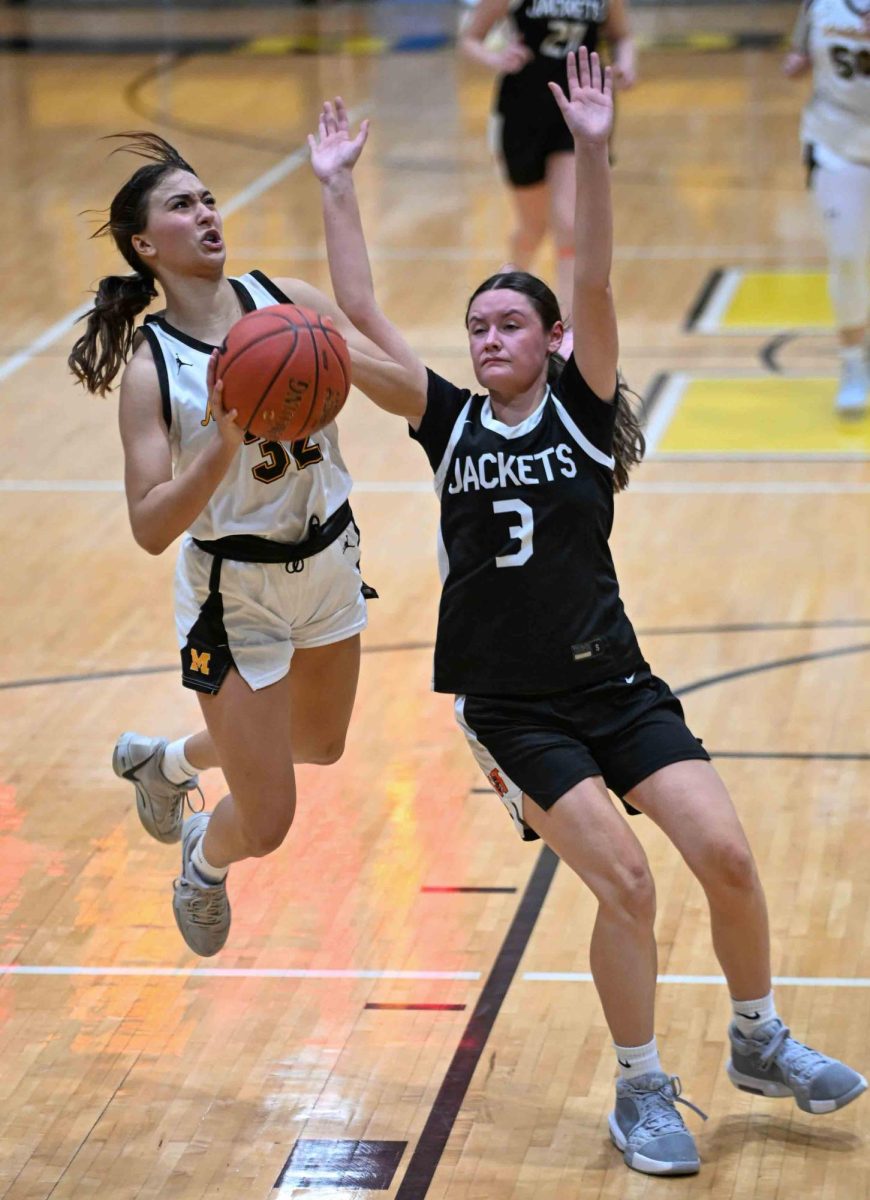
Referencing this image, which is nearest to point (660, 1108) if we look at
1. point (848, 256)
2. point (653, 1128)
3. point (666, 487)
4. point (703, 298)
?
point (653, 1128)

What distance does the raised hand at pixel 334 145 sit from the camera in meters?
4.38

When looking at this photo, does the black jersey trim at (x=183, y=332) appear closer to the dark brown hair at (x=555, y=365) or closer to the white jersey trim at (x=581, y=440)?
the dark brown hair at (x=555, y=365)

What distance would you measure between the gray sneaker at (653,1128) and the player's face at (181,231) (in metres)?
1.95

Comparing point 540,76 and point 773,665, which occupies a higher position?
point 540,76

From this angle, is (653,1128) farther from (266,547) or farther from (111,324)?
(111,324)

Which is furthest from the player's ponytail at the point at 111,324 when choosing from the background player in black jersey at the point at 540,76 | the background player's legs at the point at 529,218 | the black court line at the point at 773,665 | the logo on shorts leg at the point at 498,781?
the background player's legs at the point at 529,218

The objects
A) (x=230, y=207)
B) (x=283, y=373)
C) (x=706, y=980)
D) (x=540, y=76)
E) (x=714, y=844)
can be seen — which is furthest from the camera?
(x=230, y=207)

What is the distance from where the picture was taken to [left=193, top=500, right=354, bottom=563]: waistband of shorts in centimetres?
436

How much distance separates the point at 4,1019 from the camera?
15.7 ft

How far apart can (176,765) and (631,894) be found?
165 cm

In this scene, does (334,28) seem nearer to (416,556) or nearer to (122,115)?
(122,115)

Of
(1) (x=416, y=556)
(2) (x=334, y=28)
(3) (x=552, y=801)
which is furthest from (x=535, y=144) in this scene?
(2) (x=334, y=28)

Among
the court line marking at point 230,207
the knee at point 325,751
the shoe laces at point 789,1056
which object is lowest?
the court line marking at point 230,207

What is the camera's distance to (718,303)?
464 inches
